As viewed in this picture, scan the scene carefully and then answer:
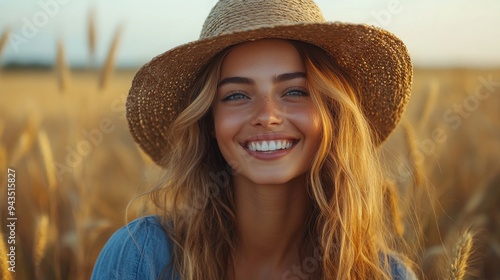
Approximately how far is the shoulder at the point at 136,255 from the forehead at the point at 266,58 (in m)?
0.56

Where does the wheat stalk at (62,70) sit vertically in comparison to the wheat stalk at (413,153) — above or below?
above

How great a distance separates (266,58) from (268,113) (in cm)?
16

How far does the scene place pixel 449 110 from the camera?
131 inches

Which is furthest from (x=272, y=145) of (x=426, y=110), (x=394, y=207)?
(x=426, y=110)

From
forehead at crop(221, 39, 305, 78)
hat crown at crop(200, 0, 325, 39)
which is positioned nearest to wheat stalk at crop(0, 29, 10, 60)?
hat crown at crop(200, 0, 325, 39)

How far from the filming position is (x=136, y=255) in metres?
2.00

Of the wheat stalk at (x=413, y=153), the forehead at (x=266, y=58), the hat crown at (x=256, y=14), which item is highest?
the hat crown at (x=256, y=14)

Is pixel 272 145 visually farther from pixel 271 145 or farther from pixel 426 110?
pixel 426 110

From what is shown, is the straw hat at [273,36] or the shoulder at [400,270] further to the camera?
the shoulder at [400,270]

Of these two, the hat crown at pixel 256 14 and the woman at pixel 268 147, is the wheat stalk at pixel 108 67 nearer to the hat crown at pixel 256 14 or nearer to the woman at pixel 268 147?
the woman at pixel 268 147

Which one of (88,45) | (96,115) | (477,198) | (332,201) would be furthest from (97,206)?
(477,198)

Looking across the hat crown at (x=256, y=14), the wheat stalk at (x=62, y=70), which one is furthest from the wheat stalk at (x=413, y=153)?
the wheat stalk at (x=62, y=70)

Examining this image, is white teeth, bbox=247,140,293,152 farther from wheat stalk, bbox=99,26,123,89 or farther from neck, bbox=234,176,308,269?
wheat stalk, bbox=99,26,123,89

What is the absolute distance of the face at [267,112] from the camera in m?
1.86
